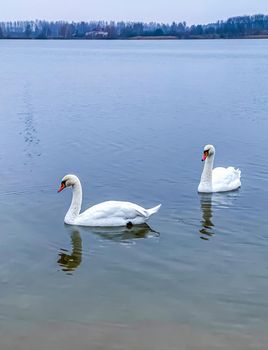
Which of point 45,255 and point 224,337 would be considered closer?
point 224,337

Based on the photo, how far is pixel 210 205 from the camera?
13094 millimetres

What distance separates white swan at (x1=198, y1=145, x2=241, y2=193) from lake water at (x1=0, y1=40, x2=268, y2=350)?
228 millimetres

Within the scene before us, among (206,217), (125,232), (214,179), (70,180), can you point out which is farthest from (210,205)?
(70,180)

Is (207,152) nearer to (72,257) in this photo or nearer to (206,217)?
(206,217)

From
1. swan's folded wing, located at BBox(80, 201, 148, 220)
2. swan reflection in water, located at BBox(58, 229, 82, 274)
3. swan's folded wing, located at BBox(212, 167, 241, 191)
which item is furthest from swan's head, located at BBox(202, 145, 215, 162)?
swan reflection in water, located at BBox(58, 229, 82, 274)

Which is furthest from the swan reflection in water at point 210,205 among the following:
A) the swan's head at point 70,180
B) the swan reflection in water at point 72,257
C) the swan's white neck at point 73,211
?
the swan's head at point 70,180

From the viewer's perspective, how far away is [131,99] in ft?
103

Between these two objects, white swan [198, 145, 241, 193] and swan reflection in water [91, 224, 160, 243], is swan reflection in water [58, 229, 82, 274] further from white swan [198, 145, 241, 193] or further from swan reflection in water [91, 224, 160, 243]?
white swan [198, 145, 241, 193]

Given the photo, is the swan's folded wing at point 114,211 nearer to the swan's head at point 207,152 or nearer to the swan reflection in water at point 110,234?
the swan reflection in water at point 110,234

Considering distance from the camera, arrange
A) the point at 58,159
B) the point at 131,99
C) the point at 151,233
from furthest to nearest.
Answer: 1. the point at 131,99
2. the point at 58,159
3. the point at 151,233

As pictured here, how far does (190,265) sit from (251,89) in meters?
28.0

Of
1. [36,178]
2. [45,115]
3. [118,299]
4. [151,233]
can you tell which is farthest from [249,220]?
[45,115]

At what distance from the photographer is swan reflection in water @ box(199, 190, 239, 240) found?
11.2m

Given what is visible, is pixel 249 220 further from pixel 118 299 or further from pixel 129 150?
pixel 129 150
